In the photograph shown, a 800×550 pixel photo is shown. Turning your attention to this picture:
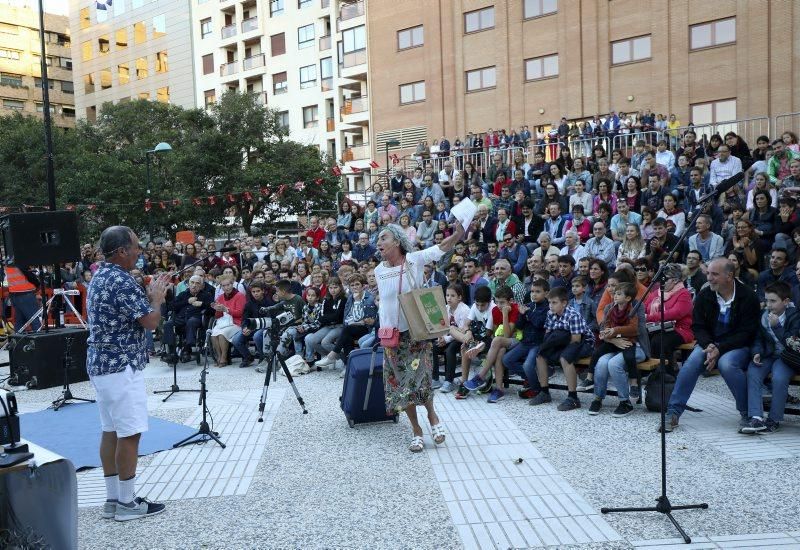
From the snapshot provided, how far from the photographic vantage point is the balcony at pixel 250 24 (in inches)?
1709

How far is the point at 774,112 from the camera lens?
22.7 metres

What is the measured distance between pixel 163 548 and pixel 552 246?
8608 mm

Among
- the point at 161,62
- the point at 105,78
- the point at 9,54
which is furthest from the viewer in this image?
the point at 9,54

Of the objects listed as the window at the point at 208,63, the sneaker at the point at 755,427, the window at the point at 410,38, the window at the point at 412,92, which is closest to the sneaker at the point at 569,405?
the sneaker at the point at 755,427

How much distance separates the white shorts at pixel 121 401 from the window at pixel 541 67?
2497cm

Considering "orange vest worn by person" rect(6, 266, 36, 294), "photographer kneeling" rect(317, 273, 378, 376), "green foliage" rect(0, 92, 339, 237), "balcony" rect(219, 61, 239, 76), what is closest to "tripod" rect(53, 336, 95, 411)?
"photographer kneeling" rect(317, 273, 378, 376)

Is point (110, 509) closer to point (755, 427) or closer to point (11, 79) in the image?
point (755, 427)

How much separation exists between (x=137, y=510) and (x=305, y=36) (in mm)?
39705

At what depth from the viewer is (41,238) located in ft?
27.7

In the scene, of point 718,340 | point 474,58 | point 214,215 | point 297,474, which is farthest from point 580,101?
point 297,474

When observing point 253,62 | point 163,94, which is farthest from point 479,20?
point 163,94

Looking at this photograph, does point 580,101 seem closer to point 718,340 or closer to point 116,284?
point 718,340

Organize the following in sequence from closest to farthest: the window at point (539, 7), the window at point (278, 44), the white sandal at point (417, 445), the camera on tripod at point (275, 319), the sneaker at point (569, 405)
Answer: the white sandal at point (417, 445) → the sneaker at point (569, 405) → the camera on tripod at point (275, 319) → the window at point (539, 7) → the window at point (278, 44)

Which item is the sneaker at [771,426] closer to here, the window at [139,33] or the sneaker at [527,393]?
the sneaker at [527,393]
